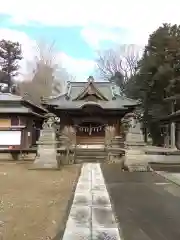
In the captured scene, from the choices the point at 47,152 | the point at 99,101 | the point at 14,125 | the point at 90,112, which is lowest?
the point at 47,152

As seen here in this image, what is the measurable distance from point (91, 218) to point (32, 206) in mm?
2154

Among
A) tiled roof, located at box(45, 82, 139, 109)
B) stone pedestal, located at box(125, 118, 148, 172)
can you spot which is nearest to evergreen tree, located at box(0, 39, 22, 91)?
tiled roof, located at box(45, 82, 139, 109)

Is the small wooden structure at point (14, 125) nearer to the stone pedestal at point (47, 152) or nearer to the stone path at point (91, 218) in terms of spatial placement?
the stone pedestal at point (47, 152)

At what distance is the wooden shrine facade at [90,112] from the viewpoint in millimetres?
29906

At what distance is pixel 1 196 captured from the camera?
10.5 meters

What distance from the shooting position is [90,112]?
1193 inches

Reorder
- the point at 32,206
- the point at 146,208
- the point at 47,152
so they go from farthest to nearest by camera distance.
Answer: the point at 47,152, the point at 32,206, the point at 146,208

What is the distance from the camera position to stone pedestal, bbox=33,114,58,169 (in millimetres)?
19953

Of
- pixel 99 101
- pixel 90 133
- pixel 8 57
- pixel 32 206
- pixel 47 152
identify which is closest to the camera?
pixel 32 206

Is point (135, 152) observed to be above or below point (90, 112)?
below

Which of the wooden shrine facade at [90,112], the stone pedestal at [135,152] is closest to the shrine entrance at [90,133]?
the wooden shrine facade at [90,112]

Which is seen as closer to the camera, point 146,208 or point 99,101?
point 146,208

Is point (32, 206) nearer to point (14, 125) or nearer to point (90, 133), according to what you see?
point (14, 125)

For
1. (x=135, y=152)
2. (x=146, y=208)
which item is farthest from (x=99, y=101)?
(x=146, y=208)
